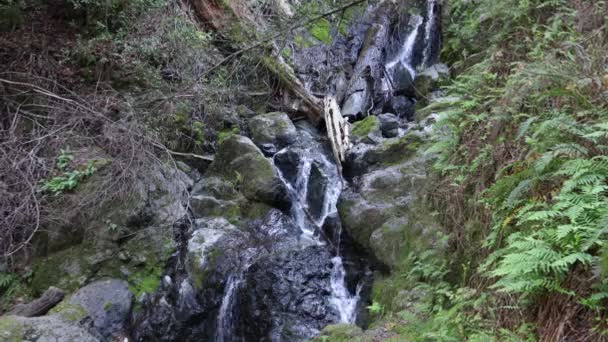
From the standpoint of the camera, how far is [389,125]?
11117 millimetres

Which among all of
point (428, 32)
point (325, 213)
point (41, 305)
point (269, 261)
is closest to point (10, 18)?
point (41, 305)

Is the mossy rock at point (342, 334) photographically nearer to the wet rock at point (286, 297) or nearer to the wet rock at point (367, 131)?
the wet rock at point (286, 297)

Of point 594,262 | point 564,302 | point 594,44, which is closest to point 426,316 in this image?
point 564,302

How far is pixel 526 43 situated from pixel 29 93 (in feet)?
26.8

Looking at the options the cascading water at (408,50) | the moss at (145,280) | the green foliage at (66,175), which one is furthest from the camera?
the cascading water at (408,50)

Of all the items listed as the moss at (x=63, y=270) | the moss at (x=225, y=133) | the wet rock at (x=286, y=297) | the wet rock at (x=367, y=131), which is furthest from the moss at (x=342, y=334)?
the moss at (x=225, y=133)

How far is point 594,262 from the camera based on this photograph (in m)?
2.76

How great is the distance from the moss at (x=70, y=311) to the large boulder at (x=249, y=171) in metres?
3.70

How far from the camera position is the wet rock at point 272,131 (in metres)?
10.7

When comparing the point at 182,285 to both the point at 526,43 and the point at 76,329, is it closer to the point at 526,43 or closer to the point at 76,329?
the point at 76,329

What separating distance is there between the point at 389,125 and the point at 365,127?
32.7 inches

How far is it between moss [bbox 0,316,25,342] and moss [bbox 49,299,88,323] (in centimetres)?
102

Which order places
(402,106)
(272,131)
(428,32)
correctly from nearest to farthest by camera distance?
(272,131) → (402,106) → (428,32)

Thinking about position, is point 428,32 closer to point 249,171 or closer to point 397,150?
point 397,150
